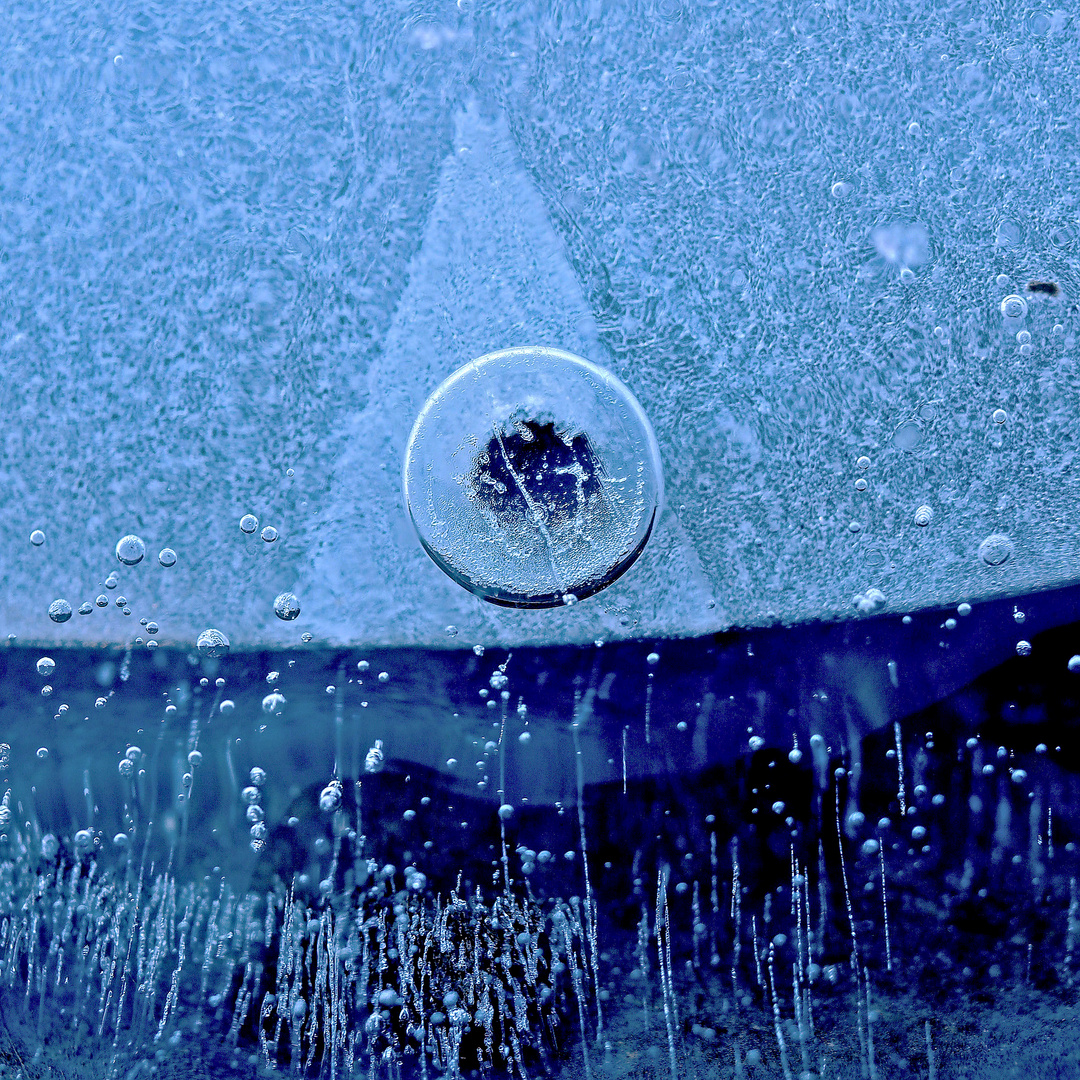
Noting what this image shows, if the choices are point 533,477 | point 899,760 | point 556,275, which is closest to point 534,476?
point 533,477

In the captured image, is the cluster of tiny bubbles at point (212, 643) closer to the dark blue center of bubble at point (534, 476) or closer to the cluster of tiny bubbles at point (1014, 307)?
the dark blue center of bubble at point (534, 476)

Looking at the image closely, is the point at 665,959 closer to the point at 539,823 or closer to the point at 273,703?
the point at 539,823

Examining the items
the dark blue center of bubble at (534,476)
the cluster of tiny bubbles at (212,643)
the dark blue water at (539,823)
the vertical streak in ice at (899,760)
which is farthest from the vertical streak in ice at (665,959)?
the cluster of tiny bubbles at (212,643)

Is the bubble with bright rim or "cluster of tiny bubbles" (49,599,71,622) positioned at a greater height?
the bubble with bright rim

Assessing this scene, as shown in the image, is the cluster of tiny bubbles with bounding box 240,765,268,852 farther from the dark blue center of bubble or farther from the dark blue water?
the dark blue center of bubble

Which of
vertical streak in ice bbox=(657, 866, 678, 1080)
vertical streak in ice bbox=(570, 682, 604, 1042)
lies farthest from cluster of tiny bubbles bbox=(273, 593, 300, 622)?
vertical streak in ice bbox=(657, 866, 678, 1080)

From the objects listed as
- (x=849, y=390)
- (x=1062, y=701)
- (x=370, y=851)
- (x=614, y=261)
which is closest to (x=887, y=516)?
(x=849, y=390)

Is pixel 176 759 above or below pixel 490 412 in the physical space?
below

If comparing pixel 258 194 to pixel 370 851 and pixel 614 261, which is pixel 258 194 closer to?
pixel 614 261
